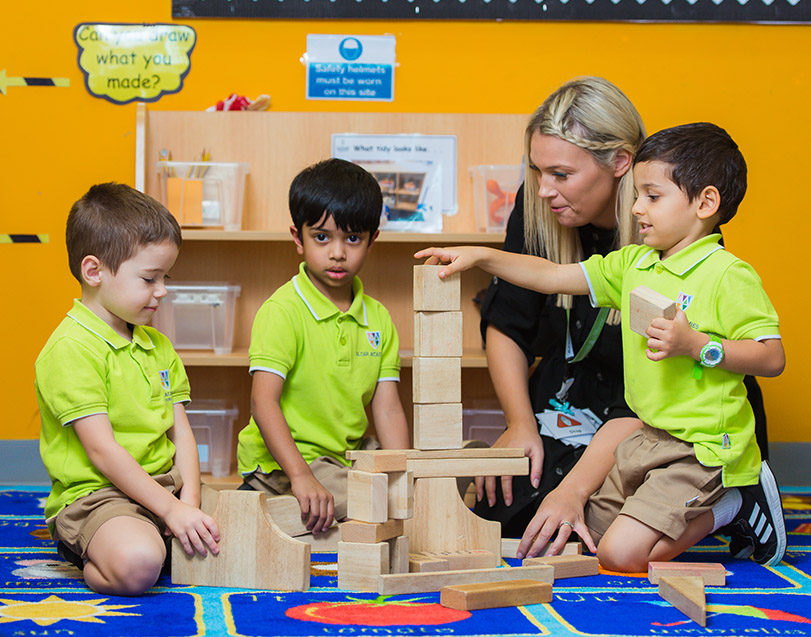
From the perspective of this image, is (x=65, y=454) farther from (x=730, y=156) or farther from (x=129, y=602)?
(x=730, y=156)

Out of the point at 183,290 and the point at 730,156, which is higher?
the point at 730,156

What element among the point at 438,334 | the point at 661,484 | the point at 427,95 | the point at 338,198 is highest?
the point at 427,95

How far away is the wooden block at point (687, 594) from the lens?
103 centimetres

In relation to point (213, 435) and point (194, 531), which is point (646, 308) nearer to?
point (194, 531)

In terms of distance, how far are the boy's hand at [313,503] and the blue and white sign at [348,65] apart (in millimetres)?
1165

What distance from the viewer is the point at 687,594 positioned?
41.7 inches

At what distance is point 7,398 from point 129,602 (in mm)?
1352

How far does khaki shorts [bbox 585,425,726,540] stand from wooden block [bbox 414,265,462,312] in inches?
15.3

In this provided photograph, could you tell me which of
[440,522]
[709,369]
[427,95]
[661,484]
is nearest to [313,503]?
[440,522]

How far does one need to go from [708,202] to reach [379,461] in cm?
62

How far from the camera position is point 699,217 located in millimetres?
1314

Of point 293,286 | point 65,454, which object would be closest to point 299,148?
point 293,286

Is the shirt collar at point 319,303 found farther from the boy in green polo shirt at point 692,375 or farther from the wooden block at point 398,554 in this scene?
the wooden block at point 398,554

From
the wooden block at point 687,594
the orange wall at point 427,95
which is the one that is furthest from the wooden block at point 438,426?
the orange wall at point 427,95
